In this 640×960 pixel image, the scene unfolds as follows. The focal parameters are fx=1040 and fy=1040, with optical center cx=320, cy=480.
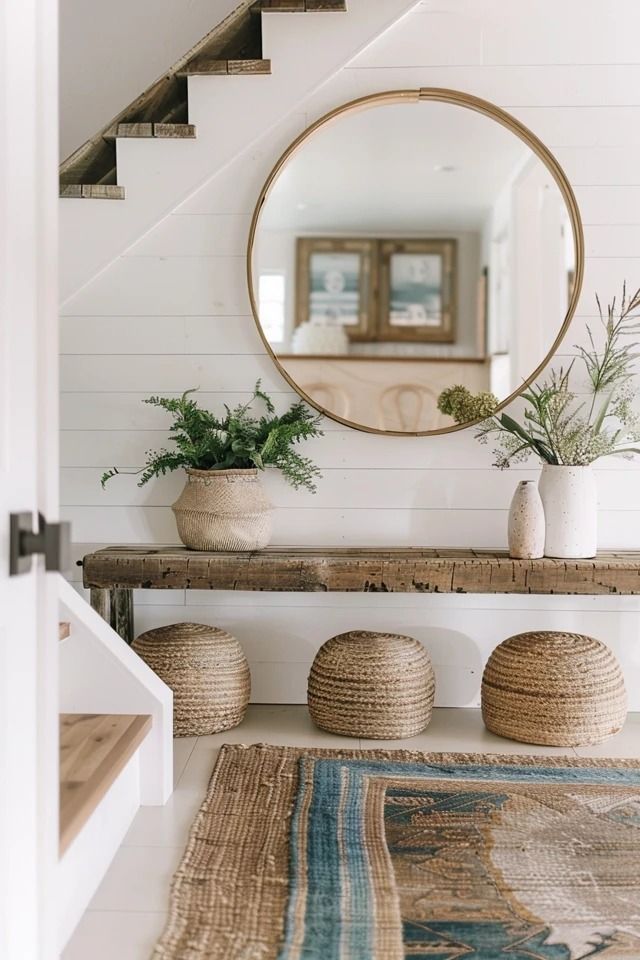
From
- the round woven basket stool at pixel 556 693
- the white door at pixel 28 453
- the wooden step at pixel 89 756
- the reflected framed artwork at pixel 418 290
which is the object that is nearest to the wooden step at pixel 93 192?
the reflected framed artwork at pixel 418 290

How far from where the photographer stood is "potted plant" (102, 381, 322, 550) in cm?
320

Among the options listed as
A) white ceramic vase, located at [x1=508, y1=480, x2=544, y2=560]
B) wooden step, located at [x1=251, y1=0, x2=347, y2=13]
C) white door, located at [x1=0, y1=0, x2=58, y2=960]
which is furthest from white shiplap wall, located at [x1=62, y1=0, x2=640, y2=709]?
white door, located at [x1=0, y1=0, x2=58, y2=960]

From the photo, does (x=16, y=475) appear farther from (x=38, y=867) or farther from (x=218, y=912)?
(x=218, y=912)

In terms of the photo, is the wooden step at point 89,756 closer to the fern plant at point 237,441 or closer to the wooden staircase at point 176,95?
the fern plant at point 237,441

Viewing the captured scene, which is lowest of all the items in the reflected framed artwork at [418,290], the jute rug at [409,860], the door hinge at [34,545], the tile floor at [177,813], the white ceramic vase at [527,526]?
the tile floor at [177,813]

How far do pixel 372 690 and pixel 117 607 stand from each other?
87cm

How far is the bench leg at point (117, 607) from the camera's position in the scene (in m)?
3.12

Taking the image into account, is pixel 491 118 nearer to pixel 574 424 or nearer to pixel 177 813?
pixel 574 424

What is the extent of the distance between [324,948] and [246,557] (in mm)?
1428

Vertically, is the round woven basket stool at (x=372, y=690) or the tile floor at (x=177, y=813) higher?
the round woven basket stool at (x=372, y=690)

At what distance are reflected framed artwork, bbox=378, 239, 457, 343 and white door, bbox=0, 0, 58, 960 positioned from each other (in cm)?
217

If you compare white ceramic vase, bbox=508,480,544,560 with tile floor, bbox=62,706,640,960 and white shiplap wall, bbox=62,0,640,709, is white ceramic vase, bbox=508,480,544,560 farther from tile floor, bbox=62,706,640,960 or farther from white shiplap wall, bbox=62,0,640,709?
tile floor, bbox=62,706,640,960

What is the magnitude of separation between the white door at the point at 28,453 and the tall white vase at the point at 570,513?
81.6 inches

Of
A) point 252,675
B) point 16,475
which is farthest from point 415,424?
point 16,475
